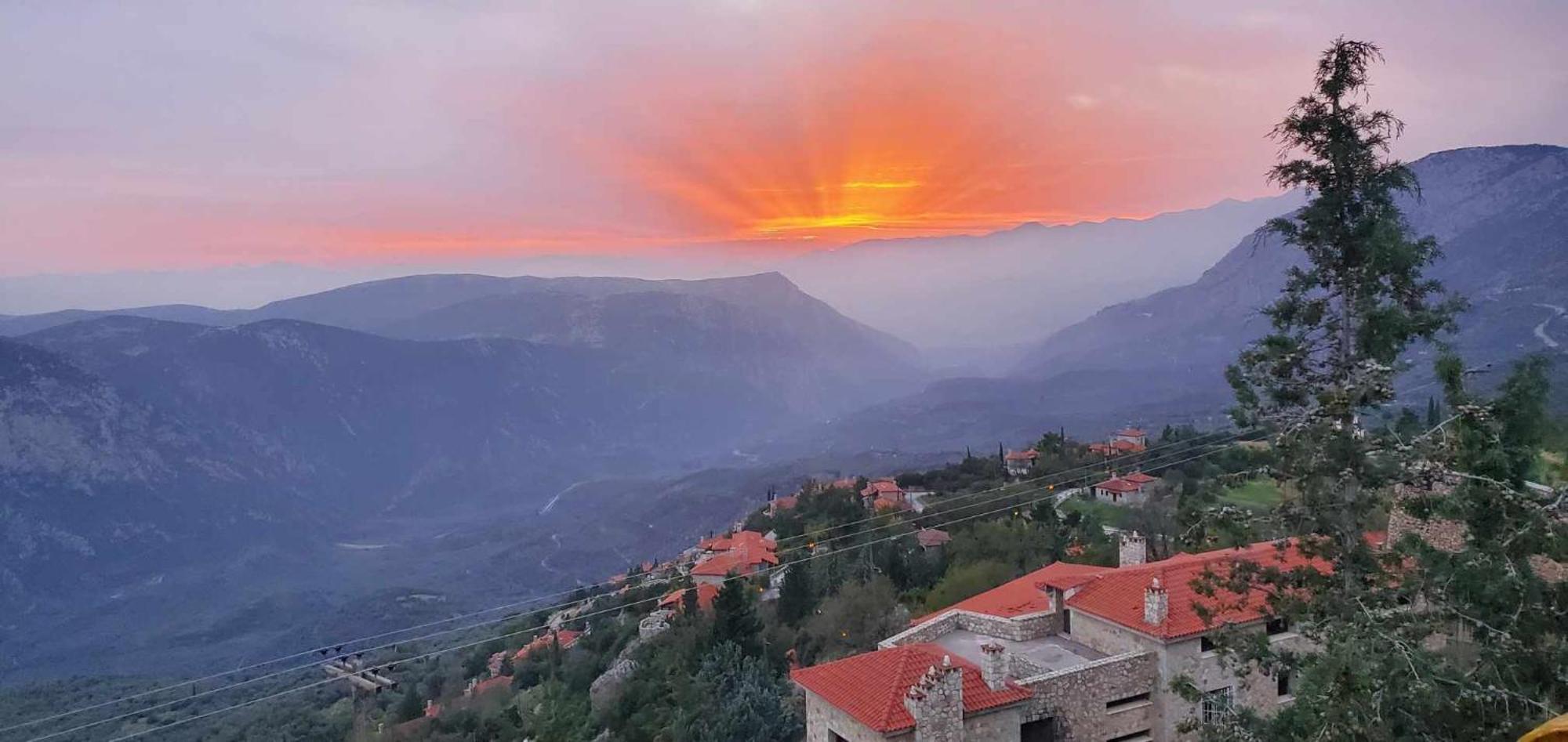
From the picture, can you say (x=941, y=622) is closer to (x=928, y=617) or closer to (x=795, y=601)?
(x=928, y=617)

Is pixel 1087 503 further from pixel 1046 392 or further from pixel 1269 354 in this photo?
pixel 1046 392

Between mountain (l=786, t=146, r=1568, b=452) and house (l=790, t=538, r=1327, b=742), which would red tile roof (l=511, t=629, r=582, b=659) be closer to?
house (l=790, t=538, r=1327, b=742)

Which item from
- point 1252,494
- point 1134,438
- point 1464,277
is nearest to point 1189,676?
point 1252,494

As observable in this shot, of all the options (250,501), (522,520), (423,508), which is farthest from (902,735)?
(423,508)

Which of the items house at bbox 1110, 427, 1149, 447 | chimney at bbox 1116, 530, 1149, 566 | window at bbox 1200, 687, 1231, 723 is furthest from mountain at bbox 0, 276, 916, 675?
window at bbox 1200, 687, 1231, 723

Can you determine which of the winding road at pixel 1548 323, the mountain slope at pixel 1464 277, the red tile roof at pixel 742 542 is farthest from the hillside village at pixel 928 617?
the winding road at pixel 1548 323

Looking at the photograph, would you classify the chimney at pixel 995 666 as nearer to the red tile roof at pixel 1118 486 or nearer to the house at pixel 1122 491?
the house at pixel 1122 491
